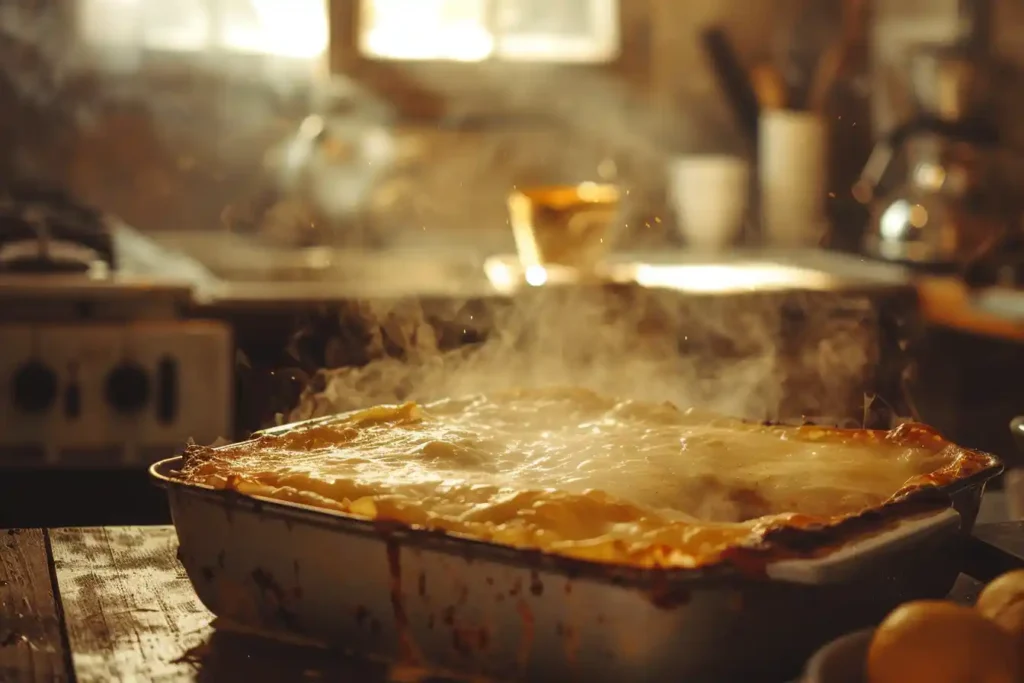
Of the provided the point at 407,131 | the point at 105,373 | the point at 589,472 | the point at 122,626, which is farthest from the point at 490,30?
the point at 122,626

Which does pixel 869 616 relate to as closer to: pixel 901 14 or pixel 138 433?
pixel 138 433

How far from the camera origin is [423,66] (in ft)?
10.6

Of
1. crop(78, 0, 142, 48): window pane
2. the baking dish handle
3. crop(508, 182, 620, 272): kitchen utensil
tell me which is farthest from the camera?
crop(78, 0, 142, 48): window pane

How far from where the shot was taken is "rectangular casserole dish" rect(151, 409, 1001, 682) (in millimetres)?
777

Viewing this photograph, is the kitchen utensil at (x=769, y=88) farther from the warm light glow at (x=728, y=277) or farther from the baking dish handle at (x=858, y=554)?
the baking dish handle at (x=858, y=554)

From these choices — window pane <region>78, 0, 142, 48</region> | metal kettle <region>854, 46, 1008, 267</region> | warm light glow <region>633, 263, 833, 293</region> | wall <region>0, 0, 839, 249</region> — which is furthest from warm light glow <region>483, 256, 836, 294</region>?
window pane <region>78, 0, 142, 48</region>

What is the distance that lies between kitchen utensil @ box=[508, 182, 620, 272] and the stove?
0.71 meters

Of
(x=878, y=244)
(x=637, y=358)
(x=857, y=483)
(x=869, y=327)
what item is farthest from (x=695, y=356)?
(x=857, y=483)

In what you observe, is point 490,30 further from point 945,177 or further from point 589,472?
point 589,472

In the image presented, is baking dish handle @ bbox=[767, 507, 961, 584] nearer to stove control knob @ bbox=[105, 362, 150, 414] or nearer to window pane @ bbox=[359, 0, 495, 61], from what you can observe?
stove control knob @ bbox=[105, 362, 150, 414]

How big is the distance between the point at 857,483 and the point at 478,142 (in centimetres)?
242

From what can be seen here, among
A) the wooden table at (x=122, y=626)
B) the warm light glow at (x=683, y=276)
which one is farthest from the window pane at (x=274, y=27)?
the wooden table at (x=122, y=626)

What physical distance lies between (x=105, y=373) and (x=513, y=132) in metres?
1.36

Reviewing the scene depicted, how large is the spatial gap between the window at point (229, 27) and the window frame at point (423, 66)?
0.16 ft
